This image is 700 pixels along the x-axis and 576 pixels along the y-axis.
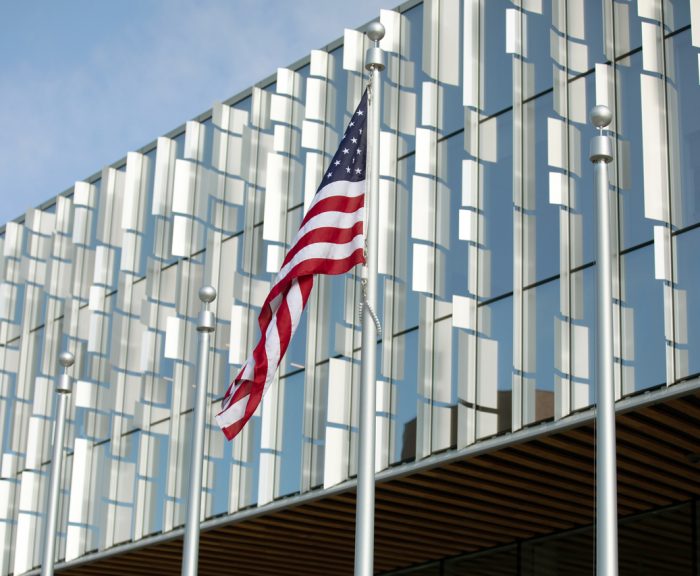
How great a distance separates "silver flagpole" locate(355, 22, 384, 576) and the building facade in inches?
211

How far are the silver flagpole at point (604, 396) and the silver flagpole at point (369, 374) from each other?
105 inches

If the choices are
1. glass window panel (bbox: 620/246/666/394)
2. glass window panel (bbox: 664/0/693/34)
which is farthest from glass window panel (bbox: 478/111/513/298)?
glass window panel (bbox: 664/0/693/34)

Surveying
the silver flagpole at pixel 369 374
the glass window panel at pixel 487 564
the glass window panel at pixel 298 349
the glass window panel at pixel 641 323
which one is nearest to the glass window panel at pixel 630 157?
the glass window panel at pixel 641 323

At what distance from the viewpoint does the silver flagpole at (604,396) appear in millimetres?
14117

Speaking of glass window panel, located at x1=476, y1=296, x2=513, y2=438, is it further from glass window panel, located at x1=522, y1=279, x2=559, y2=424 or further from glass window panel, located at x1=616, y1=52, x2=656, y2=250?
glass window panel, located at x1=616, y1=52, x2=656, y2=250

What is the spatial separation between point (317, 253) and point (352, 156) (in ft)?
4.36

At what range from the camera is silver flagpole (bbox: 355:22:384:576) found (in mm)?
15703

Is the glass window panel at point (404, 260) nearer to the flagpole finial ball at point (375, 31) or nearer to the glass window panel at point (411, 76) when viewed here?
the glass window panel at point (411, 76)

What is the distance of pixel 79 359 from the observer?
33812 millimetres

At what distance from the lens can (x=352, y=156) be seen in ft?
57.3

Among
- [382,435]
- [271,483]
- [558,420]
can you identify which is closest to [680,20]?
[558,420]

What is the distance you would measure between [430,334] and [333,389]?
2565 millimetres

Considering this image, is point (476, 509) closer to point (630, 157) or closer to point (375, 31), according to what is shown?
point (630, 157)

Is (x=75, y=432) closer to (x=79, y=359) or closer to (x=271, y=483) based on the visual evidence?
(x=79, y=359)
